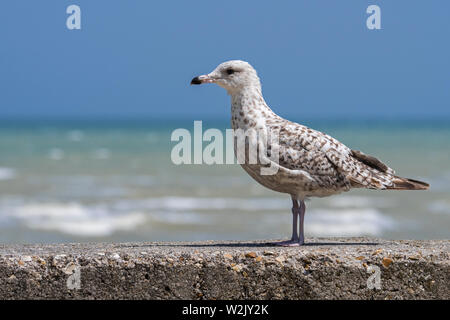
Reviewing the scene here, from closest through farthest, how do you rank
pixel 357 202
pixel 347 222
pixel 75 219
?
pixel 347 222, pixel 75 219, pixel 357 202

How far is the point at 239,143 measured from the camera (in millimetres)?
4961

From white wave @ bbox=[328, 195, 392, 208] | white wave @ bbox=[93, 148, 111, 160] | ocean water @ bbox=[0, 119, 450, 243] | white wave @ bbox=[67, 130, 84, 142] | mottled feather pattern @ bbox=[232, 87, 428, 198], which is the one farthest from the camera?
white wave @ bbox=[67, 130, 84, 142]

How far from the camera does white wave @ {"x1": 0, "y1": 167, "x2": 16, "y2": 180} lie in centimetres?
1853

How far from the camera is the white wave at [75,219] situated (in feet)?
38.6

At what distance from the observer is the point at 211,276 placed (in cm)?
441

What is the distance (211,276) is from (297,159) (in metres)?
1.07

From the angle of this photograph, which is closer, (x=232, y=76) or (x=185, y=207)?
(x=232, y=76)

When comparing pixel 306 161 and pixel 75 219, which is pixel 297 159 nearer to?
pixel 306 161

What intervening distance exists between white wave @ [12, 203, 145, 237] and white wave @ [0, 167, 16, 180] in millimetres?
5007

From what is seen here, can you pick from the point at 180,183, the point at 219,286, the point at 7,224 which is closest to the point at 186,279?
Result: the point at 219,286

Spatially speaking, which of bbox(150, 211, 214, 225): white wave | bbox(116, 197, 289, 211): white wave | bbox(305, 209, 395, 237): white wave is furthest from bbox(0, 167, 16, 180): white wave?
bbox(305, 209, 395, 237): white wave

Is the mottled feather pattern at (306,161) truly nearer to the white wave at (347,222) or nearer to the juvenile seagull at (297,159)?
the juvenile seagull at (297,159)

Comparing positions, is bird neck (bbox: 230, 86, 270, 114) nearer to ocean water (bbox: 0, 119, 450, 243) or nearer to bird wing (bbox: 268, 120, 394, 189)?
bird wing (bbox: 268, 120, 394, 189)

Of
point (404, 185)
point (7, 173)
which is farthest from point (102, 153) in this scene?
point (404, 185)
